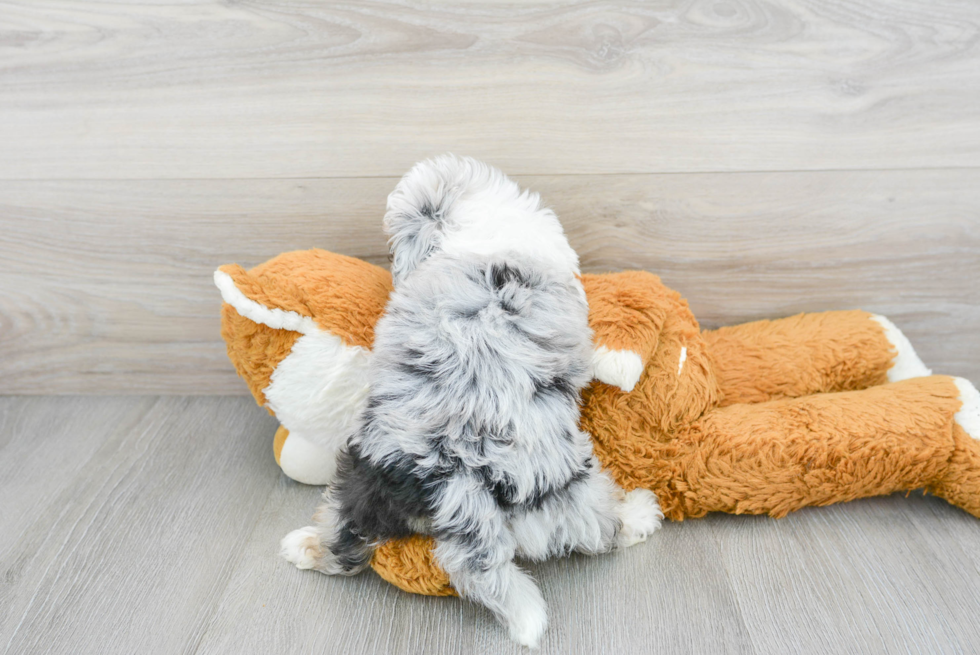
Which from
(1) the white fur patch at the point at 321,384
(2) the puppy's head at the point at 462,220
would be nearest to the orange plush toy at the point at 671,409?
(1) the white fur patch at the point at 321,384

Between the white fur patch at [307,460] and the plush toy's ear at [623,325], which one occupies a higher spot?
the plush toy's ear at [623,325]

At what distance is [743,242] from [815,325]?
172 mm

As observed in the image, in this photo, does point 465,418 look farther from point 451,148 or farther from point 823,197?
point 823,197

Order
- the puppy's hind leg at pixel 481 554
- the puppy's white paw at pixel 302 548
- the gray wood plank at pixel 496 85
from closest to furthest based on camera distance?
the puppy's hind leg at pixel 481 554
the puppy's white paw at pixel 302 548
the gray wood plank at pixel 496 85

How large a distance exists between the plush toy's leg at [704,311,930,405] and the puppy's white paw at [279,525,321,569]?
0.61 metres

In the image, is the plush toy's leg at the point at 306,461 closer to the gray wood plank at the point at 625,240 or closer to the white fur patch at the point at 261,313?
the white fur patch at the point at 261,313

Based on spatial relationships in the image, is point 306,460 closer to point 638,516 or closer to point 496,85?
point 638,516

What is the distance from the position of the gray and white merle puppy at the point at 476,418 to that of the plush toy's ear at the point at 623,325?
3 cm

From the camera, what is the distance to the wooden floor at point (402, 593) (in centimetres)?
75

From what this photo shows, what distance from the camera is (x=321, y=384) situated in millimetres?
887

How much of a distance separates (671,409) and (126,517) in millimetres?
787

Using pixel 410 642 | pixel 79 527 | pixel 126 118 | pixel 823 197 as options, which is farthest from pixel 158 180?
pixel 823 197

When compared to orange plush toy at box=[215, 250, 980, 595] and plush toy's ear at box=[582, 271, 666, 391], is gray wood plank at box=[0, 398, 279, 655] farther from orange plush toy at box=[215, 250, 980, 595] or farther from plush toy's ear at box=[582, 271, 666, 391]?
plush toy's ear at box=[582, 271, 666, 391]

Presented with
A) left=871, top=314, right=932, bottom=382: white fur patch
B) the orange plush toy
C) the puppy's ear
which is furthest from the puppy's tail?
left=871, top=314, right=932, bottom=382: white fur patch
